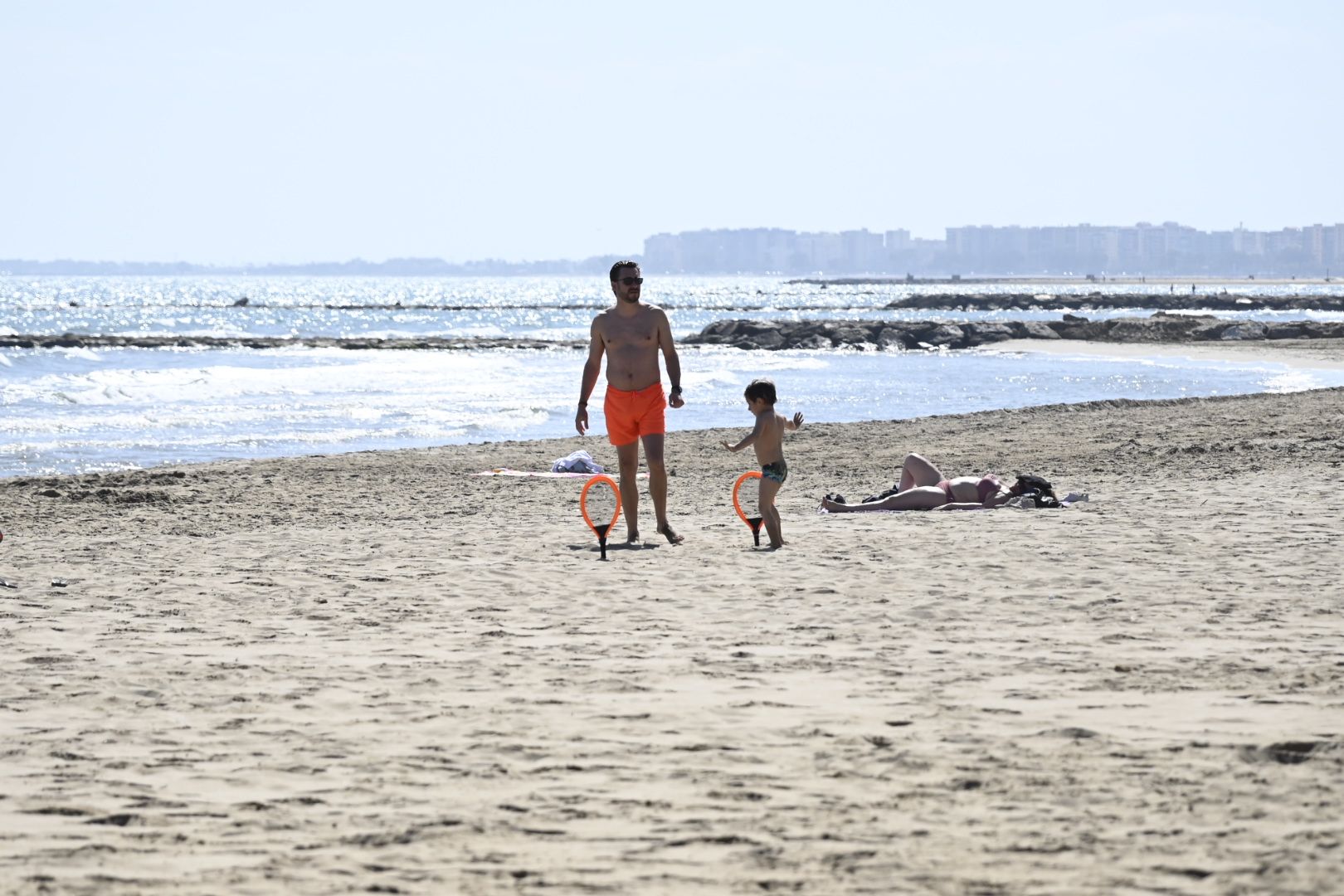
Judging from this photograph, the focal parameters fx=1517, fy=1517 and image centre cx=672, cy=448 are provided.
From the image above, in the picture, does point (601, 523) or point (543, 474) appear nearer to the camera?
point (601, 523)

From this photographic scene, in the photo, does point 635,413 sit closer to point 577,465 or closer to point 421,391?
point 577,465

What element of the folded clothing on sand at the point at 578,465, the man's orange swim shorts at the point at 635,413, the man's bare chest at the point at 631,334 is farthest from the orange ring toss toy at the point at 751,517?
the folded clothing on sand at the point at 578,465

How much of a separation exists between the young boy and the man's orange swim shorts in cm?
44

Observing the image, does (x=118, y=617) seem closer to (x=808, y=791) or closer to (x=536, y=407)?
(x=808, y=791)

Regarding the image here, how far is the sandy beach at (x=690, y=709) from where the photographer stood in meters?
3.46

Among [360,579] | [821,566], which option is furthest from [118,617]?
[821,566]

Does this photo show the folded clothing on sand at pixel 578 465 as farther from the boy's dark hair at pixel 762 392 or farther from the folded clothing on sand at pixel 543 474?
the boy's dark hair at pixel 762 392

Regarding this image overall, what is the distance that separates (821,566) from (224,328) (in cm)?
7674

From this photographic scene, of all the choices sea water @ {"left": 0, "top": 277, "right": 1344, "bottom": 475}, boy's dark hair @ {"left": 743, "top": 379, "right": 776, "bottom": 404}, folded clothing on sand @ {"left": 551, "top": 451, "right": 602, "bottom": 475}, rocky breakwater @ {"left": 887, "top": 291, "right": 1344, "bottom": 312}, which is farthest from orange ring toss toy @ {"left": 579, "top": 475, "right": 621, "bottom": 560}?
rocky breakwater @ {"left": 887, "top": 291, "right": 1344, "bottom": 312}

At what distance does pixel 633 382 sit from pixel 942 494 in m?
2.71

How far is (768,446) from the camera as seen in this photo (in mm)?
8617

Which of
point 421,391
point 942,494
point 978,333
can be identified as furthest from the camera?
point 978,333

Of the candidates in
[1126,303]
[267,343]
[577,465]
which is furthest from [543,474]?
[1126,303]

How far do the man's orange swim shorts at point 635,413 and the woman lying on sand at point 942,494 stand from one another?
7.01 ft
